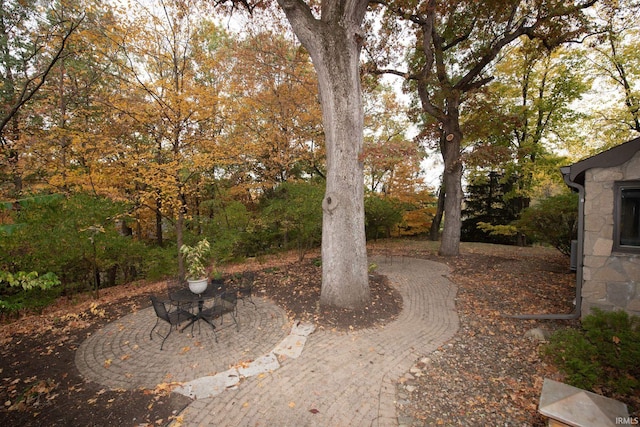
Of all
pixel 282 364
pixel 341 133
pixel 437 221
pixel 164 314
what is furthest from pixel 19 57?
pixel 437 221

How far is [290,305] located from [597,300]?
551cm

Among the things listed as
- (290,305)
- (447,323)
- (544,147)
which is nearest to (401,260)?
(447,323)

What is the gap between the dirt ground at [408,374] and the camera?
8.97ft

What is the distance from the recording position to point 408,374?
3342 millimetres

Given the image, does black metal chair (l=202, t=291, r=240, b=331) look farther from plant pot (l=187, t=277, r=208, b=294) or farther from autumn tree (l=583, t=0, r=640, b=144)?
autumn tree (l=583, t=0, r=640, b=144)

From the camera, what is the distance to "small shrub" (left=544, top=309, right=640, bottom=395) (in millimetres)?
2760

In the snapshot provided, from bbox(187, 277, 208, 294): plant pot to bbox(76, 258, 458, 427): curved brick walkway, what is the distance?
0.80 metres

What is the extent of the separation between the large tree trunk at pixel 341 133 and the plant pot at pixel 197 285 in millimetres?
2419

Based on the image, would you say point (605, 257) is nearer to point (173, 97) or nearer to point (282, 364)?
point (282, 364)

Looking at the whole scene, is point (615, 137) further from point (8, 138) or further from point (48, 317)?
point (8, 138)

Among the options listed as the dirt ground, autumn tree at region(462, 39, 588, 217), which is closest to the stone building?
the dirt ground

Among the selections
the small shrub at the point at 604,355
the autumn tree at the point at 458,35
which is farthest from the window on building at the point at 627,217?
the autumn tree at the point at 458,35

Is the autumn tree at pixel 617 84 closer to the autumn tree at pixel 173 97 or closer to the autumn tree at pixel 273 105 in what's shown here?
the autumn tree at pixel 273 105

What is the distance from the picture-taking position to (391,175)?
13.7 meters
